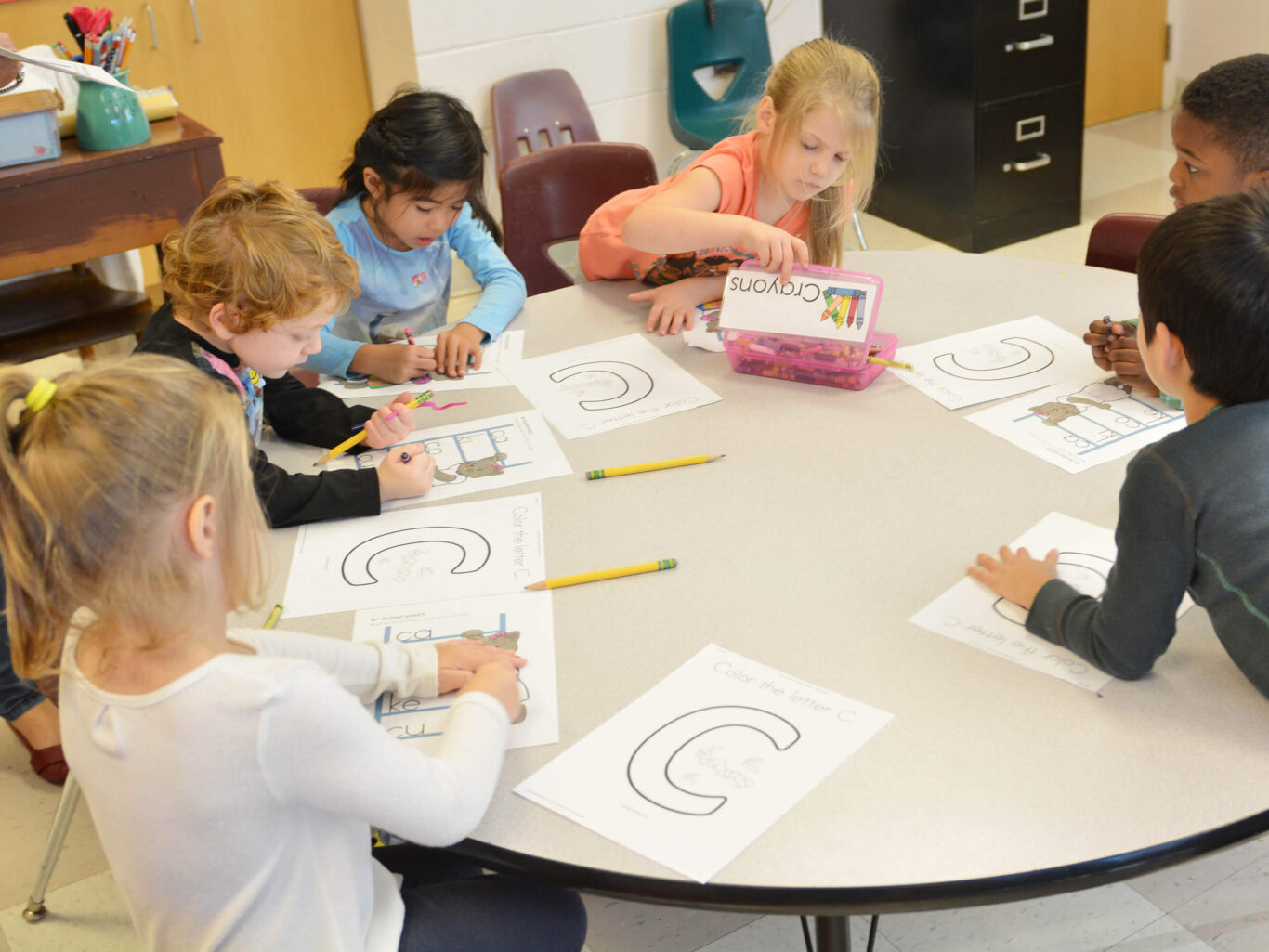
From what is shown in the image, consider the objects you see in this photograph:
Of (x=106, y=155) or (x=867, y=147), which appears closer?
(x=867, y=147)

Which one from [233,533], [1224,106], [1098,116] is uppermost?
[1224,106]

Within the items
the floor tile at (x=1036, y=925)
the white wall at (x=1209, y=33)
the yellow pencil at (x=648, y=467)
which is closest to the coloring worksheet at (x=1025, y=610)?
the yellow pencil at (x=648, y=467)

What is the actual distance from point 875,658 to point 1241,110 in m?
1.08

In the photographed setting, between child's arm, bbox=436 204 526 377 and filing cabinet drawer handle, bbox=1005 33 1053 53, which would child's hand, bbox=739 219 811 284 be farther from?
filing cabinet drawer handle, bbox=1005 33 1053 53

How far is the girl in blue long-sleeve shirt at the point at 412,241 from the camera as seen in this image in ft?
5.61

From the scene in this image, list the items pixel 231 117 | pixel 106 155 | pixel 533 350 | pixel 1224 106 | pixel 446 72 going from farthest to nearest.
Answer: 1. pixel 231 117
2. pixel 446 72
3. pixel 106 155
4. pixel 533 350
5. pixel 1224 106

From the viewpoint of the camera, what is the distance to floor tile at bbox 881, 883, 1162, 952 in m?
1.52

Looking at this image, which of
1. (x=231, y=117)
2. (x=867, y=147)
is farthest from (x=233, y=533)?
(x=231, y=117)

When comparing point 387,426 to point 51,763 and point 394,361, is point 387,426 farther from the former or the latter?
point 51,763

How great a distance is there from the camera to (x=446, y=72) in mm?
3336

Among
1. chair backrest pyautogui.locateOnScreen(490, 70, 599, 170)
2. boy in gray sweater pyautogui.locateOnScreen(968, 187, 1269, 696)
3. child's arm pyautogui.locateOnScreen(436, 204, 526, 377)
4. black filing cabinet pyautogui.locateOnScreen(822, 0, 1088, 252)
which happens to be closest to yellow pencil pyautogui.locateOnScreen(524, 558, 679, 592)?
boy in gray sweater pyautogui.locateOnScreen(968, 187, 1269, 696)

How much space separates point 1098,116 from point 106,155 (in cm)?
399

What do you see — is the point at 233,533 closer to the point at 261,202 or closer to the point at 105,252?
the point at 261,202

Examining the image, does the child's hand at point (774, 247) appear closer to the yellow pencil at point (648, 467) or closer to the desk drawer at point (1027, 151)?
the yellow pencil at point (648, 467)
